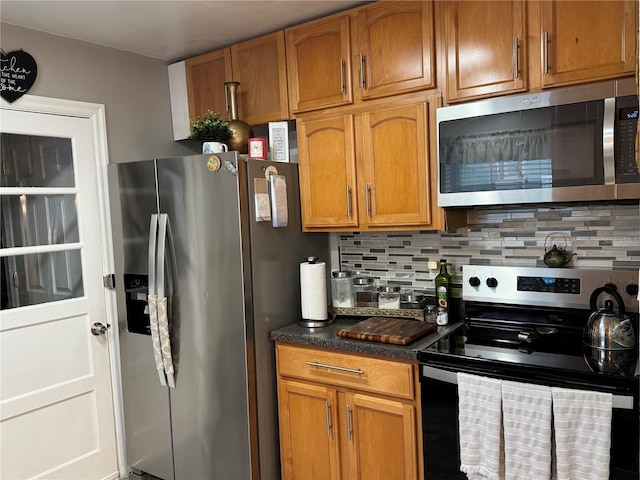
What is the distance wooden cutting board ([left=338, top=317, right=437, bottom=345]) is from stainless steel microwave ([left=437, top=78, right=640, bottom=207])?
560 mm

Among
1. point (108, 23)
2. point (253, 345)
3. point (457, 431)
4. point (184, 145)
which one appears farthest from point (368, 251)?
point (108, 23)

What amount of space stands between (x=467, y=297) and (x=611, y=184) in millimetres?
805

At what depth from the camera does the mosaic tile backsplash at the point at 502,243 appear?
2.08m

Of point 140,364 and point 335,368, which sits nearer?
point 335,368

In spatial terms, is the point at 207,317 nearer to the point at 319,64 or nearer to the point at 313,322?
the point at 313,322

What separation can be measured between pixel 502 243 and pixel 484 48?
874 millimetres

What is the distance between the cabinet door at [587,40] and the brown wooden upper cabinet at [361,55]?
1.56 feet

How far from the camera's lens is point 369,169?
2354 millimetres

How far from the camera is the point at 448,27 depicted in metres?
2.11

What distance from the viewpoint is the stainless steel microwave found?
1768 millimetres

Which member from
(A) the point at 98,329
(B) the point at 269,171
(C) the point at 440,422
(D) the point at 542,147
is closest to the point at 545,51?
(D) the point at 542,147

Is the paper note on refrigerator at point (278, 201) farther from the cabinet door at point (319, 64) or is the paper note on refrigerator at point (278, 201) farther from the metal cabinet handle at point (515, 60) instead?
the metal cabinet handle at point (515, 60)

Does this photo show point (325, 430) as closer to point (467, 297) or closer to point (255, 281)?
point (255, 281)

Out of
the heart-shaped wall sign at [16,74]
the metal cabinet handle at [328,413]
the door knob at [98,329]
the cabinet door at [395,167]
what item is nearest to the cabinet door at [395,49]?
the cabinet door at [395,167]
